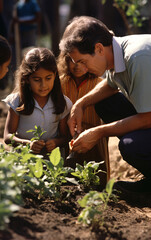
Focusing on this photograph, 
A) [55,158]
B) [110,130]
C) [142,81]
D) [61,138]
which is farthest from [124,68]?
[55,158]

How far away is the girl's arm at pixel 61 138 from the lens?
10.1 ft

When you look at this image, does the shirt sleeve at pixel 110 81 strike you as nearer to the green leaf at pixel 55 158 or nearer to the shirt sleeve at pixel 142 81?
the shirt sleeve at pixel 142 81

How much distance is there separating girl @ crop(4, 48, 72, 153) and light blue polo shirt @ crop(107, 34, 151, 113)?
57cm

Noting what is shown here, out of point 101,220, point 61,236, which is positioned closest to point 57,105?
point 101,220

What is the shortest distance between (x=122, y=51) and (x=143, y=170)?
94 cm

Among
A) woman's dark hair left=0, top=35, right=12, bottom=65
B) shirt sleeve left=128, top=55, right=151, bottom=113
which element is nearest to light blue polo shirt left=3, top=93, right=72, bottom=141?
woman's dark hair left=0, top=35, right=12, bottom=65

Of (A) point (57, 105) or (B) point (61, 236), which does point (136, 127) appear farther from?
(B) point (61, 236)

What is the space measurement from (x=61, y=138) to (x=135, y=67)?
95 centimetres

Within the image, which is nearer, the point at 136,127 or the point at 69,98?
the point at 136,127

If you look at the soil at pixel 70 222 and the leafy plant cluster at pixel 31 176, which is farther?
the soil at pixel 70 222

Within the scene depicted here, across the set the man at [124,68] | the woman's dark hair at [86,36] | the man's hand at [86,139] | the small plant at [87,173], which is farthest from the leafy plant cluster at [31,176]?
the woman's dark hair at [86,36]

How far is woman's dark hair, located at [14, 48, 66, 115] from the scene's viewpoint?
121 inches

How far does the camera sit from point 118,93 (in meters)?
3.39

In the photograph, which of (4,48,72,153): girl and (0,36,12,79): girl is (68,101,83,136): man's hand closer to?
(4,48,72,153): girl
